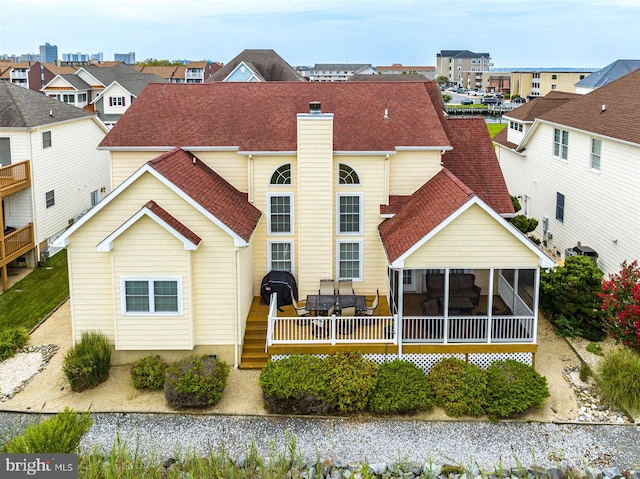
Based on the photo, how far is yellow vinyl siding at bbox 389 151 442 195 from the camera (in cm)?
2123

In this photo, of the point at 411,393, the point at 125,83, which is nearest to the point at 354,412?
the point at 411,393

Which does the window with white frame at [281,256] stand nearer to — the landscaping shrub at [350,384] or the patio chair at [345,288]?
the patio chair at [345,288]

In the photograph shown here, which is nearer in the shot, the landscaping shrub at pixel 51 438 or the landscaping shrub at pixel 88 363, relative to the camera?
the landscaping shrub at pixel 51 438

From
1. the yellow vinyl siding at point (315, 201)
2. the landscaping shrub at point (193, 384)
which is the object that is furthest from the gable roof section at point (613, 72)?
the landscaping shrub at point (193, 384)

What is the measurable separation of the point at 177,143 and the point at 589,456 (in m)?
15.7

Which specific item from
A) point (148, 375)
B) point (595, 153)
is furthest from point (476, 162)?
point (148, 375)

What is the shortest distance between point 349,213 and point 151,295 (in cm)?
739

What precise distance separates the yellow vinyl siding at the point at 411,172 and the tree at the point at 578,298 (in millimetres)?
5264

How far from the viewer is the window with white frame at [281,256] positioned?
21469 millimetres

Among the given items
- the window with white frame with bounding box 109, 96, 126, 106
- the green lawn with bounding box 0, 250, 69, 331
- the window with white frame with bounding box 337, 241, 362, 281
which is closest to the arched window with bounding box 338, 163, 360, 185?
the window with white frame with bounding box 337, 241, 362, 281

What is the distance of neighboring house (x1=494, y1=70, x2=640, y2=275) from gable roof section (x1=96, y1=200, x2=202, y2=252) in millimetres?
14690

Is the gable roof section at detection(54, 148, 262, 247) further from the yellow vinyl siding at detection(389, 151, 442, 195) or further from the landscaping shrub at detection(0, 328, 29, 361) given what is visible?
the yellow vinyl siding at detection(389, 151, 442, 195)

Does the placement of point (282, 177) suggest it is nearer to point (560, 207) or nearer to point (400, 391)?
point (400, 391)

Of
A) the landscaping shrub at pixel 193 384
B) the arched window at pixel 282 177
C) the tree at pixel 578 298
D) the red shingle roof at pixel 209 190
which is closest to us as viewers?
the landscaping shrub at pixel 193 384
